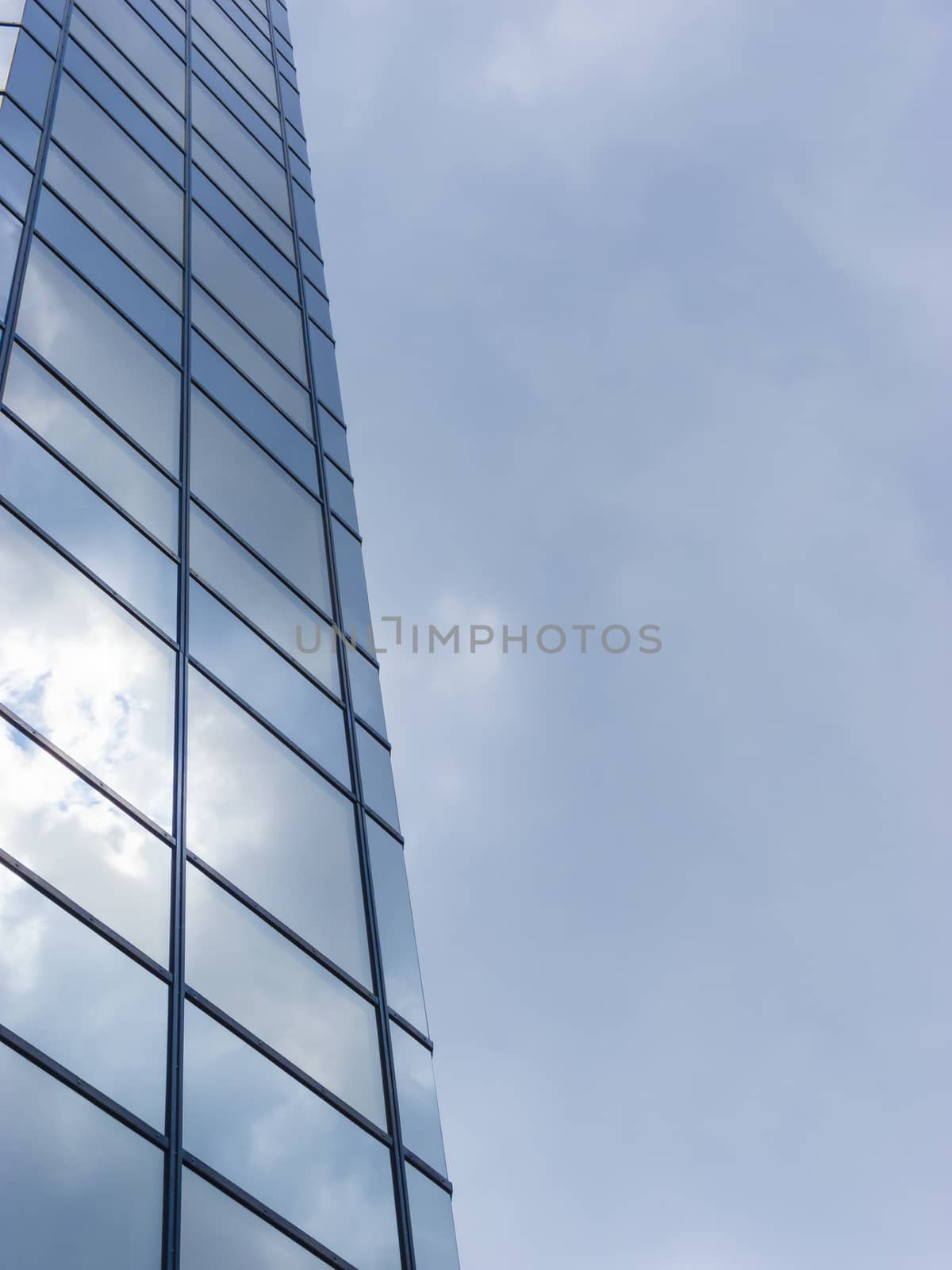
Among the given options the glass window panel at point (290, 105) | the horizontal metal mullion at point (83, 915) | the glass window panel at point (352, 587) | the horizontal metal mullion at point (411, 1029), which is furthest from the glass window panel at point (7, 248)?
the glass window panel at point (290, 105)

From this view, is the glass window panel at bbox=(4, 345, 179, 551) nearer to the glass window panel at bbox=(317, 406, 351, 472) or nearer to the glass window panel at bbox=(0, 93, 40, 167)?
the glass window panel at bbox=(0, 93, 40, 167)

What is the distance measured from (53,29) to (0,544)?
11887mm

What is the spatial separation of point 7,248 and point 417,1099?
34.0 feet

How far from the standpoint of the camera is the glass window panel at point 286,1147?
909 centimetres

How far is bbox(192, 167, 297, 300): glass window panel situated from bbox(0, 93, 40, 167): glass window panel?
4273 millimetres

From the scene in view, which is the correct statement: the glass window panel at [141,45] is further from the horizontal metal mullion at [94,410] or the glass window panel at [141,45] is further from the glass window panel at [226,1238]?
the glass window panel at [226,1238]

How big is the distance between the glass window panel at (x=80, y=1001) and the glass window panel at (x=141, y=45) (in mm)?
17528

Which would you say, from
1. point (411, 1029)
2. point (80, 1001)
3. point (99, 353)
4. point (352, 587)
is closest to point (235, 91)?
point (99, 353)

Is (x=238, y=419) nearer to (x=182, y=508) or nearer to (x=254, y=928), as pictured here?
(x=182, y=508)

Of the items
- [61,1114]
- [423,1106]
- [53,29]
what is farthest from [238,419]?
[61,1114]

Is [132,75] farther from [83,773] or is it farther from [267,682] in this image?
[83,773]

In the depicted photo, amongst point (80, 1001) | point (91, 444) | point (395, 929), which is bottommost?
point (80, 1001)

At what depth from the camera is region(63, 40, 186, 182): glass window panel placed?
62.1 ft

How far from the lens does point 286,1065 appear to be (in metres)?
10.1
